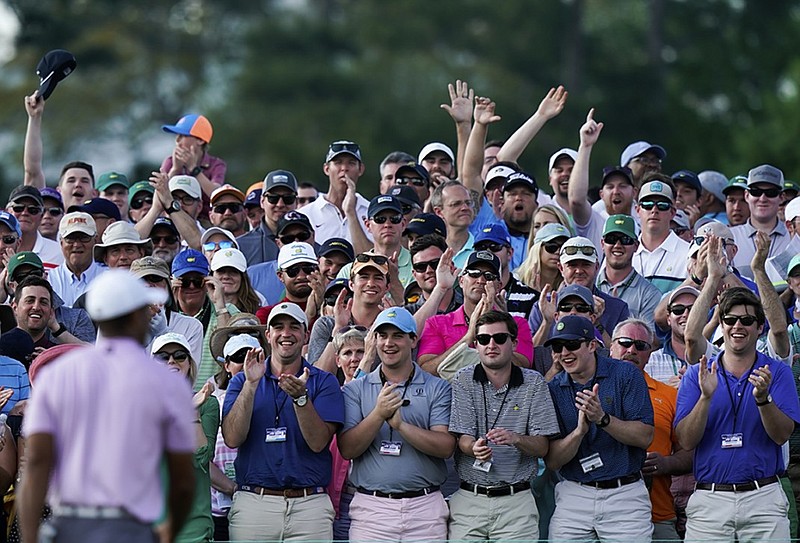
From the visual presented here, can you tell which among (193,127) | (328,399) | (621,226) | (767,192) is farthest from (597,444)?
(193,127)

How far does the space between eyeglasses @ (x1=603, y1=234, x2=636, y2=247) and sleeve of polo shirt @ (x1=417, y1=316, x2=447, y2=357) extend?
166 centimetres

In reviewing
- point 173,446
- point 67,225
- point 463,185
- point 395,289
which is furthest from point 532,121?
point 173,446

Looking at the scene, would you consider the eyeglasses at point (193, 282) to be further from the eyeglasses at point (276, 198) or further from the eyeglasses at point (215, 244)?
the eyeglasses at point (276, 198)

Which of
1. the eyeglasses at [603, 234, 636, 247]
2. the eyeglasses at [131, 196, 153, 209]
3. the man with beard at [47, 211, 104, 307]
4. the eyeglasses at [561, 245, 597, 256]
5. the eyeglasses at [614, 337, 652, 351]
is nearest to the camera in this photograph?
the eyeglasses at [614, 337, 652, 351]

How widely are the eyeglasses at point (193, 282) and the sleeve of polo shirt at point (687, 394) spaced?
3.85 m

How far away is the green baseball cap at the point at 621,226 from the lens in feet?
43.0

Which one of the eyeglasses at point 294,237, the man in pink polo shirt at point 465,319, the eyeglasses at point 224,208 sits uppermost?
the eyeglasses at point 224,208

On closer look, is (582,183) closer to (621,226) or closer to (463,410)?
(621,226)

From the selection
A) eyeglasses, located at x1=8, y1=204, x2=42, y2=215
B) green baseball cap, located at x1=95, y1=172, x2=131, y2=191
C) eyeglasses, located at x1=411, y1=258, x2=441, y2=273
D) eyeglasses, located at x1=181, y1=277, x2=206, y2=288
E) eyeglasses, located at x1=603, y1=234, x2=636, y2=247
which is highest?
green baseball cap, located at x1=95, y1=172, x2=131, y2=191


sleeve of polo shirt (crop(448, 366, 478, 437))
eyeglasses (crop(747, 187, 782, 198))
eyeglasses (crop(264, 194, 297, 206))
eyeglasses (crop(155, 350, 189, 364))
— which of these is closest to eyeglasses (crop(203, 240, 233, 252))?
eyeglasses (crop(264, 194, 297, 206))

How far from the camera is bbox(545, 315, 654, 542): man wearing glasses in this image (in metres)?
11.0

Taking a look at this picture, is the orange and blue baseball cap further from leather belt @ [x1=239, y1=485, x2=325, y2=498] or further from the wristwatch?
Result: leather belt @ [x1=239, y1=485, x2=325, y2=498]

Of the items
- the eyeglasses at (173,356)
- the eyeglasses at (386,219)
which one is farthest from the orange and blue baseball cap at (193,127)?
the eyeglasses at (173,356)

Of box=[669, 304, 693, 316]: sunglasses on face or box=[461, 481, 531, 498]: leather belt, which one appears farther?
box=[669, 304, 693, 316]: sunglasses on face
